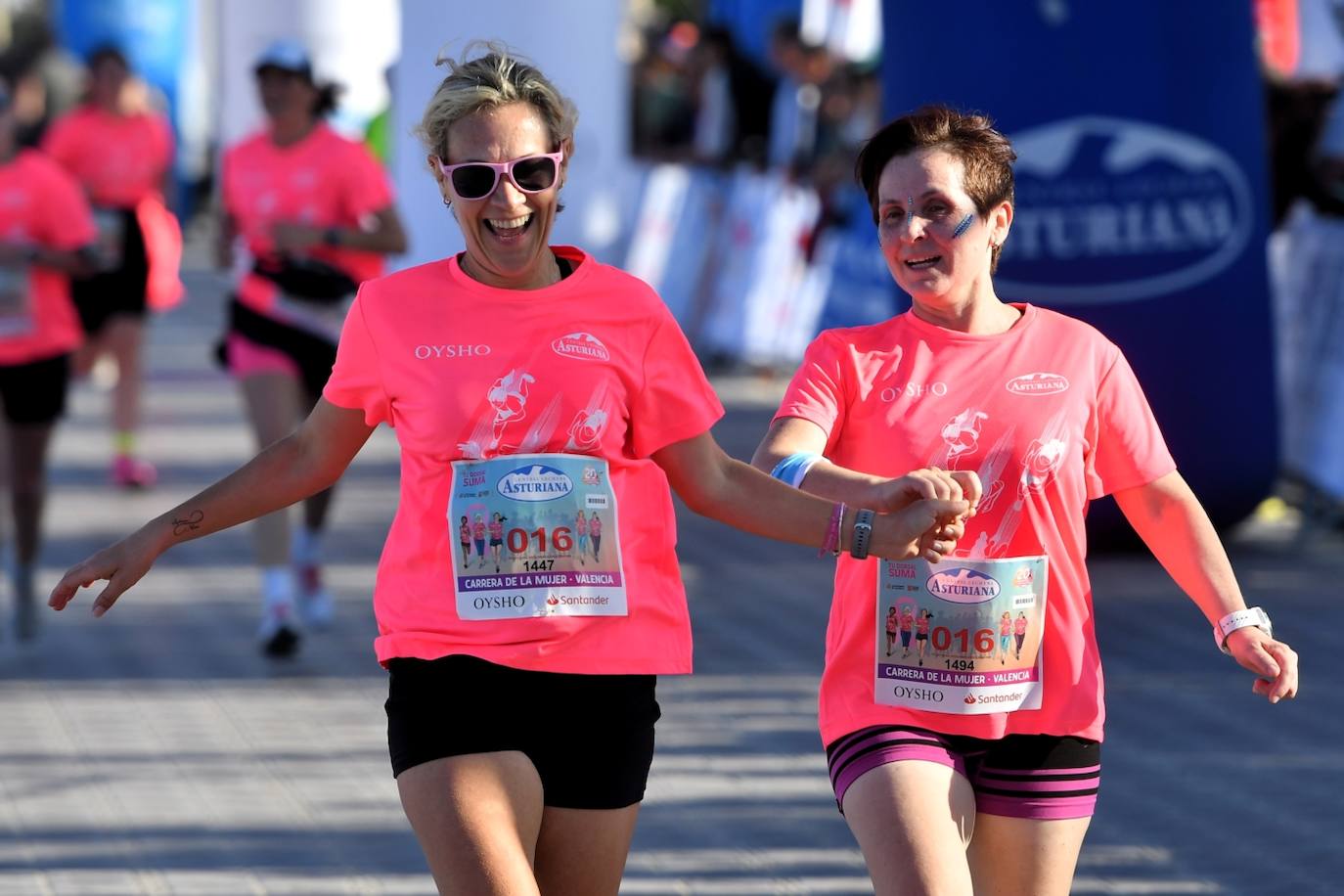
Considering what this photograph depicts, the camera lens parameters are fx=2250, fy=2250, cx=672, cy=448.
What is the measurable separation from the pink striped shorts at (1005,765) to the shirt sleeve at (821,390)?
510mm

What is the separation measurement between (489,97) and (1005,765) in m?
1.39

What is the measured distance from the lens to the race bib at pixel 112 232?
475 inches

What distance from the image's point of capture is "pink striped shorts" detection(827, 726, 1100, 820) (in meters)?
3.68

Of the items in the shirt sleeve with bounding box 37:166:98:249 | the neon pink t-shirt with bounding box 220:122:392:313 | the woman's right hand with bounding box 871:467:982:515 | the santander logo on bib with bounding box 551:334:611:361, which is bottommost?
the shirt sleeve with bounding box 37:166:98:249

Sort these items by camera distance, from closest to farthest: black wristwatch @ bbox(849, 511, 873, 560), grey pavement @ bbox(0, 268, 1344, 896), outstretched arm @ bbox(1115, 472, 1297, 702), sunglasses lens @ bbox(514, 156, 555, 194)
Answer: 1. black wristwatch @ bbox(849, 511, 873, 560)
2. sunglasses lens @ bbox(514, 156, 555, 194)
3. outstretched arm @ bbox(1115, 472, 1297, 702)
4. grey pavement @ bbox(0, 268, 1344, 896)

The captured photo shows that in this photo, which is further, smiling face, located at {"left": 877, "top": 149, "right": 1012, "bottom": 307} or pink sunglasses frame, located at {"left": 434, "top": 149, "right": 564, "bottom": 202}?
smiling face, located at {"left": 877, "top": 149, "right": 1012, "bottom": 307}

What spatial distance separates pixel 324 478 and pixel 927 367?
1.04 meters

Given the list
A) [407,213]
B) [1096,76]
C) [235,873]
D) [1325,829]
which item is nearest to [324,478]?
[235,873]

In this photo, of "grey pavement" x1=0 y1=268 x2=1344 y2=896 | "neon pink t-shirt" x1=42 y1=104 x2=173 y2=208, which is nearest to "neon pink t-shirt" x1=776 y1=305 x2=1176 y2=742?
"grey pavement" x1=0 y1=268 x2=1344 y2=896

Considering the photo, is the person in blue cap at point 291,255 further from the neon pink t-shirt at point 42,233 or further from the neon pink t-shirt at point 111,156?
the neon pink t-shirt at point 111,156

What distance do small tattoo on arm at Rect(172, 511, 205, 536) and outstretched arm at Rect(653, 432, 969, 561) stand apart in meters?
0.77

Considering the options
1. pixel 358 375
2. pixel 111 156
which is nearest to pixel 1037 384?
pixel 358 375

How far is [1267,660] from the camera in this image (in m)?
3.71

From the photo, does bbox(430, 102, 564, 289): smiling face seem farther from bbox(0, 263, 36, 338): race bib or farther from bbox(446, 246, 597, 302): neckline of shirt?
bbox(0, 263, 36, 338): race bib
